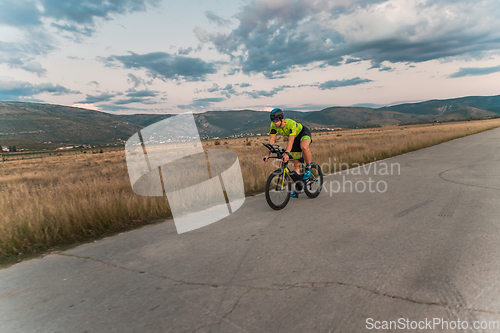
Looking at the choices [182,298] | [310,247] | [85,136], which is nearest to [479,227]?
[310,247]

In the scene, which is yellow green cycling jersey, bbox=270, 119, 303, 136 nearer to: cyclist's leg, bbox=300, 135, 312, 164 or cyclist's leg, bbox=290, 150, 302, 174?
cyclist's leg, bbox=300, 135, 312, 164

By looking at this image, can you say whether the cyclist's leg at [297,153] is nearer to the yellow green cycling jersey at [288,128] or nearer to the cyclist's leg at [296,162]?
the cyclist's leg at [296,162]

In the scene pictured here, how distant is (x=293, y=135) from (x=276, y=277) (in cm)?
374

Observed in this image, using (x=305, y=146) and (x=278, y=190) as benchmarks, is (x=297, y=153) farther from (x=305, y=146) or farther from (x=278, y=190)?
(x=278, y=190)

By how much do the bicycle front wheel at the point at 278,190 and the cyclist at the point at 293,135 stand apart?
445 millimetres

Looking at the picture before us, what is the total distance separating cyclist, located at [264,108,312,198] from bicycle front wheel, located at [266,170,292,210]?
445 millimetres

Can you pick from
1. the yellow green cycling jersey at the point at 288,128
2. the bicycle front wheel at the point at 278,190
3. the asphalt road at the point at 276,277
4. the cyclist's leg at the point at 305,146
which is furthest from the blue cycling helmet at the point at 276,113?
the asphalt road at the point at 276,277

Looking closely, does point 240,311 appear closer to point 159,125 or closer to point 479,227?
point 159,125

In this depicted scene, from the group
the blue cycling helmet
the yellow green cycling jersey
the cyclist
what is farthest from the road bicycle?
the blue cycling helmet

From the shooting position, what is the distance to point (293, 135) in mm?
6258

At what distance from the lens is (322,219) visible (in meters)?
5.23

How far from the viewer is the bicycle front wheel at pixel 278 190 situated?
604 centimetres

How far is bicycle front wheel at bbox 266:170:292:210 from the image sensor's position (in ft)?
19.8

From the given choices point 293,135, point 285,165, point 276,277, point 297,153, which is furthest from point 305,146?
point 276,277
